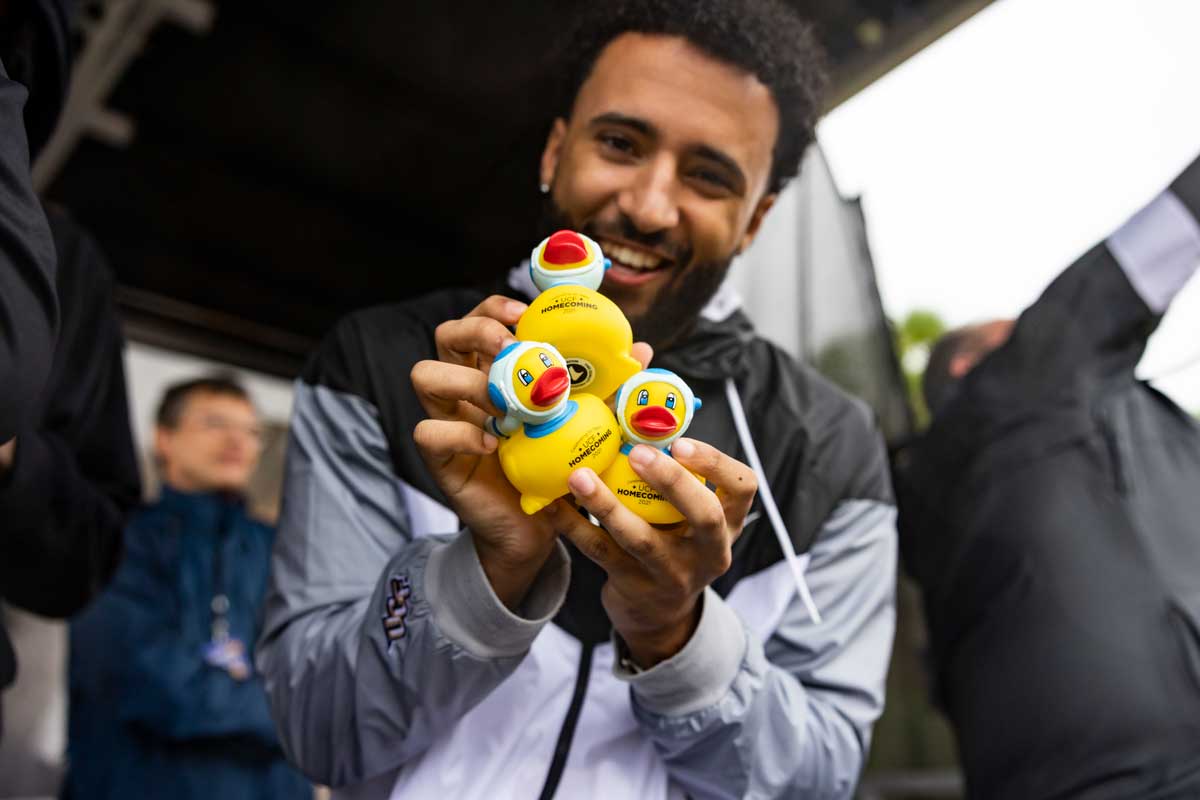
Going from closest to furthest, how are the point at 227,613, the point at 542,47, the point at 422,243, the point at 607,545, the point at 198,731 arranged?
1. the point at 607,545
2. the point at 542,47
3. the point at 198,731
4. the point at 227,613
5. the point at 422,243

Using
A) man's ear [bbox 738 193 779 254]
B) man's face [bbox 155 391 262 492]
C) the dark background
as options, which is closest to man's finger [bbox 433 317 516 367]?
man's ear [bbox 738 193 779 254]

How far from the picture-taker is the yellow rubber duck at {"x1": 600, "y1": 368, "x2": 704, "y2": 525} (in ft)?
2.73

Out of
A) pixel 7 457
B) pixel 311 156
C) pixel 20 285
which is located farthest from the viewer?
pixel 311 156

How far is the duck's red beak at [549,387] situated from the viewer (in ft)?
2.60

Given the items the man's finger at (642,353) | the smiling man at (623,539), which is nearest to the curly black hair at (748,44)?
the smiling man at (623,539)

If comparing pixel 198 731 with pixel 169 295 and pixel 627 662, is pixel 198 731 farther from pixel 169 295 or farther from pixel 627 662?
pixel 169 295

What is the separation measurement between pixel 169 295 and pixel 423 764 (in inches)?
138

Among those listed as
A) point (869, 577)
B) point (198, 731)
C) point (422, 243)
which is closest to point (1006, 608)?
point (869, 577)

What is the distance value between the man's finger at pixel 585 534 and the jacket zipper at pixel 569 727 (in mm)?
255

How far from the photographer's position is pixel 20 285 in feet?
2.57

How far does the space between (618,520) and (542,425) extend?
0.33 ft

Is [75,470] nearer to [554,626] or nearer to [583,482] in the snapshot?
[554,626]

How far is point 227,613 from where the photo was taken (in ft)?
8.38

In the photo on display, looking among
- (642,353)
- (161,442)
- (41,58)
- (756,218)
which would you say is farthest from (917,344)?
(161,442)
